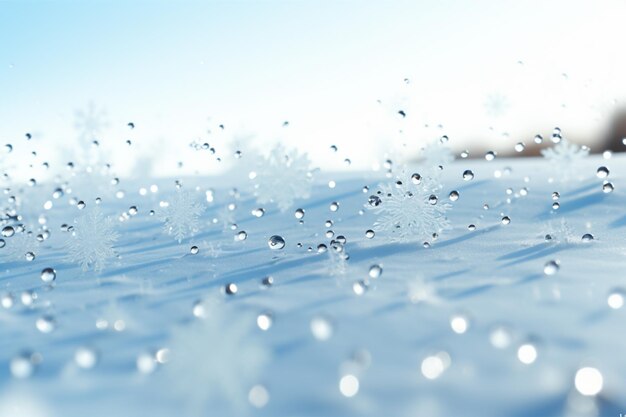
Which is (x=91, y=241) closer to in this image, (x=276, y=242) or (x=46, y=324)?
(x=276, y=242)

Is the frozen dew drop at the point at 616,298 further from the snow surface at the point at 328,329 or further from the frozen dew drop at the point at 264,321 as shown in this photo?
the frozen dew drop at the point at 264,321


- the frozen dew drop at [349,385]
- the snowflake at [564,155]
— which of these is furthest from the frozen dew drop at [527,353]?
the snowflake at [564,155]

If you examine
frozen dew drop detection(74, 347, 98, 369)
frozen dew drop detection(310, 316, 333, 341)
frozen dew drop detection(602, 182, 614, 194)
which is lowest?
frozen dew drop detection(310, 316, 333, 341)

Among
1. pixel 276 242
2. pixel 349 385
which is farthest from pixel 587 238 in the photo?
pixel 349 385

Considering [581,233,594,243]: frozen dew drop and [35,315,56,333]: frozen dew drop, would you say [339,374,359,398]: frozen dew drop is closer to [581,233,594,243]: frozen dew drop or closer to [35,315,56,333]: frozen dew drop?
[35,315,56,333]: frozen dew drop

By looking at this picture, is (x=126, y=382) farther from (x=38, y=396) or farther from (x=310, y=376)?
(x=310, y=376)

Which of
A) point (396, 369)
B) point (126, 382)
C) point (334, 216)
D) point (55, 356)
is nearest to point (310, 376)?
point (396, 369)

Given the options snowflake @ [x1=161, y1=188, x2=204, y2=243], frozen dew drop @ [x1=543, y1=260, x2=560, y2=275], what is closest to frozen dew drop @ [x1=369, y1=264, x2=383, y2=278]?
frozen dew drop @ [x1=543, y1=260, x2=560, y2=275]
